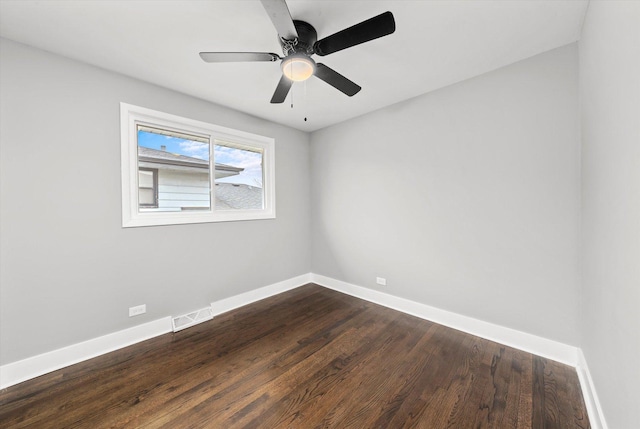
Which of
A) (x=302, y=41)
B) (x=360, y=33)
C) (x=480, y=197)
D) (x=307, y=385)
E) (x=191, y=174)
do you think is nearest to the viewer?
(x=360, y=33)

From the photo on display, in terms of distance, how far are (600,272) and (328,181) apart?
2927mm

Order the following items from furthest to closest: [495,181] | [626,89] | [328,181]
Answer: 1. [328,181]
2. [495,181]
3. [626,89]

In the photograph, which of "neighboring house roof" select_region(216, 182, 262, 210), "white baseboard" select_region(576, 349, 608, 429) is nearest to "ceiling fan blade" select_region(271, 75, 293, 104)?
"neighboring house roof" select_region(216, 182, 262, 210)

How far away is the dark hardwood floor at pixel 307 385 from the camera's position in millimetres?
1421

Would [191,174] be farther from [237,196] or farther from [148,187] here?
[237,196]

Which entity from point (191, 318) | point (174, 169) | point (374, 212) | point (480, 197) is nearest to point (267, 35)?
point (174, 169)

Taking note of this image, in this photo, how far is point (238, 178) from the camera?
326cm

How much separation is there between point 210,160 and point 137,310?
1.80m

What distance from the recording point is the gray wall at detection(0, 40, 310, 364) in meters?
1.74

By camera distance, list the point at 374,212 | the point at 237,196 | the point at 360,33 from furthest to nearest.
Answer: the point at 237,196
the point at 374,212
the point at 360,33

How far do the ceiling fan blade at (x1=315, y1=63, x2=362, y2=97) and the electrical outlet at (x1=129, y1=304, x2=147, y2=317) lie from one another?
2.73 meters

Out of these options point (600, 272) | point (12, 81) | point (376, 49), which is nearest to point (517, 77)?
point (376, 49)

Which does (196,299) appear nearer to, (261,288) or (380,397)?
(261,288)

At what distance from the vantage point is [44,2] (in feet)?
4.68
